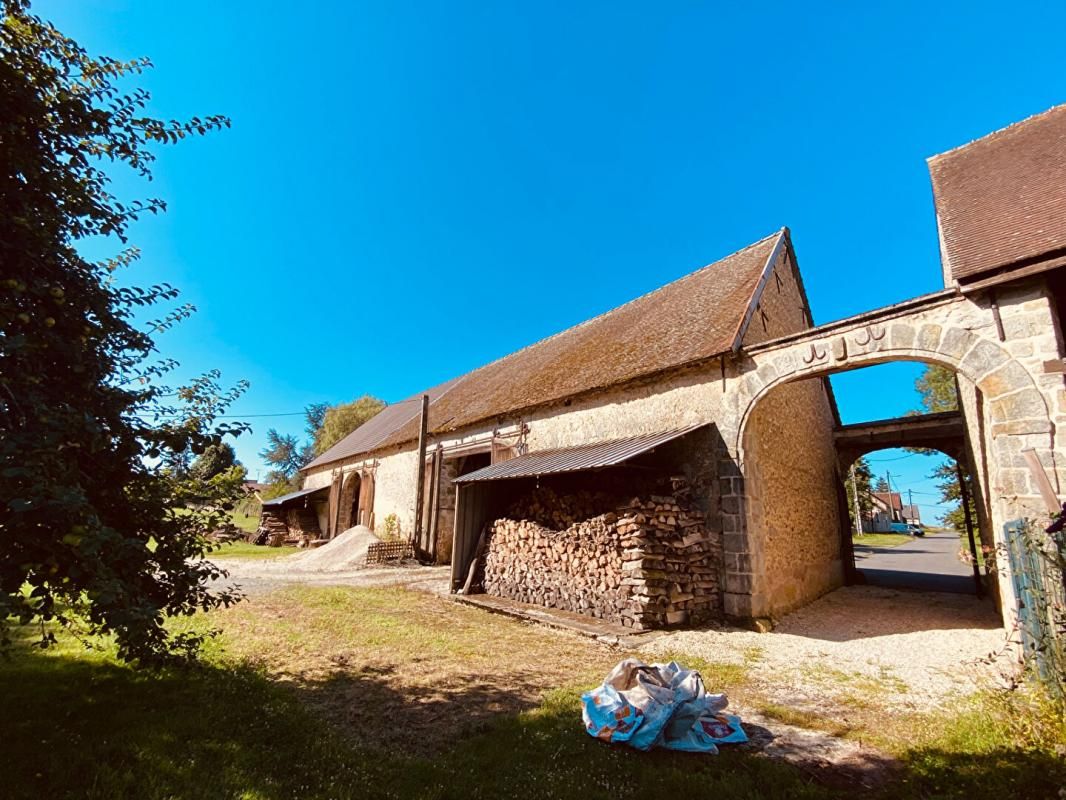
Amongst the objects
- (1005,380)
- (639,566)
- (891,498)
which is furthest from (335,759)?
(891,498)

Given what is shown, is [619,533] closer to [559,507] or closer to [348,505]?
[559,507]

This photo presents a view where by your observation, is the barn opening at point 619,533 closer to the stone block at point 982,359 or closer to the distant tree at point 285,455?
the stone block at point 982,359

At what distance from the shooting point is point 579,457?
7.81m

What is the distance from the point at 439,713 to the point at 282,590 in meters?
6.43

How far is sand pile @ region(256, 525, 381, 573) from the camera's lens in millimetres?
12875

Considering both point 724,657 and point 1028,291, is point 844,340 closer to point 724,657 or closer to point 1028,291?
point 1028,291

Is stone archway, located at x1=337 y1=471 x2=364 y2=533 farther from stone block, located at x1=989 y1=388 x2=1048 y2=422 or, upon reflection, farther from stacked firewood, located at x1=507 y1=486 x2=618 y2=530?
stone block, located at x1=989 y1=388 x2=1048 y2=422

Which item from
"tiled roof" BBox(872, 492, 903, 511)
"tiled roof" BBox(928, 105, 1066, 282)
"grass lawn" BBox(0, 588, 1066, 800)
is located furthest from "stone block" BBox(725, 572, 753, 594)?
"tiled roof" BBox(872, 492, 903, 511)

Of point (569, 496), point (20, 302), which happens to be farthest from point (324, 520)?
point (20, 302)

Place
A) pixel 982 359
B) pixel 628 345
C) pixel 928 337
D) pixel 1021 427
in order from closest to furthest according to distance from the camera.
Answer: pixel 1021 427 → pixel 982 359 → pixel 928 337 → pixel 628 345

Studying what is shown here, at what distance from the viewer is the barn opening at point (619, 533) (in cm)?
665

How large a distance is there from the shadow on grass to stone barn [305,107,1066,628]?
3.13 meters

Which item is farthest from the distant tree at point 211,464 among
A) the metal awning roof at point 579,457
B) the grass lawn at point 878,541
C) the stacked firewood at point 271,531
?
→ the grass lawn at point 878,541

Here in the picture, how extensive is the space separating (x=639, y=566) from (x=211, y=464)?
5.08 metres
